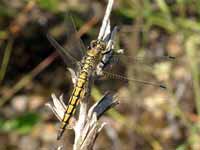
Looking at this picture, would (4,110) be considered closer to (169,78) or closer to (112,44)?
(169,78)

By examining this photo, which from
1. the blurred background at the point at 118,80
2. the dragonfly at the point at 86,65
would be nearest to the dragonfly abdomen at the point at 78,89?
the dragonfly at the point at 86,65

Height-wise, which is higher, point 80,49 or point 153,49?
point 80,49

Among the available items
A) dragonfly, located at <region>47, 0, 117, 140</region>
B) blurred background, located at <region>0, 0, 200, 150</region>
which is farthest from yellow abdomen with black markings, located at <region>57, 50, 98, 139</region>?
blurred background, located at <region>0, 0, 200, 150</region>

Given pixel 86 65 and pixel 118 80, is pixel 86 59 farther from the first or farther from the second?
pixel 118 80

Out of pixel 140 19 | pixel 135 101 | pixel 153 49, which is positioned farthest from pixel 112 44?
pixel 153 49

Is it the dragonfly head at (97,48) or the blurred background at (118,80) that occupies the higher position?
the dragonfly head at (97,48)

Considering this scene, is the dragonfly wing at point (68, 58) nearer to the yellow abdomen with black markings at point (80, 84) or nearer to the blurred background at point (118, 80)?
the yellow abdomen with black markings at point (80, 84)
